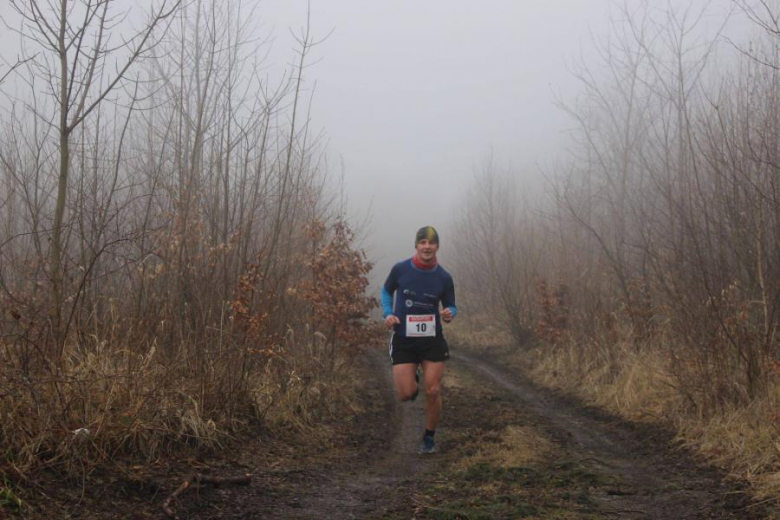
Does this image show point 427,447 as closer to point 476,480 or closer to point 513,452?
point 513,452

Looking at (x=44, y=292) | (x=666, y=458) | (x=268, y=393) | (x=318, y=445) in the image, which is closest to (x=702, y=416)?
(x=666, y=458)

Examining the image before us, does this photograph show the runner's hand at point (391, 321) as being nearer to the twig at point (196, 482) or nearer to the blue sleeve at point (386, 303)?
the blue sleeve at point (386, 303)

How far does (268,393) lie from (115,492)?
2608mm

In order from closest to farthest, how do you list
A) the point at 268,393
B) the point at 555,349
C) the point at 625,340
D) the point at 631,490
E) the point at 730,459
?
1. the point at 631,490
2. the point at 730,459
3. the point at 268,393
4. the point at 625,340
5. the point at 555,349

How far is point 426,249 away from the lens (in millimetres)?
5848

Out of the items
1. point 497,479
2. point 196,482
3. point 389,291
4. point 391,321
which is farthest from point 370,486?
point 389,291

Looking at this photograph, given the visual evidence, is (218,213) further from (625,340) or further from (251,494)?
(625,340)

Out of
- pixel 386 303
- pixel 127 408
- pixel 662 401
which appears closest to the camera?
pixel 127 408

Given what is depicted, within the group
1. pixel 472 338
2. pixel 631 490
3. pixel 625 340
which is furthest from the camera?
pixel 472 338

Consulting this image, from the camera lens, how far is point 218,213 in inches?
256

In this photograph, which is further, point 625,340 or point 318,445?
point 625,340

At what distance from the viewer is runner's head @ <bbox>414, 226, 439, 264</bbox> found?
5852mm

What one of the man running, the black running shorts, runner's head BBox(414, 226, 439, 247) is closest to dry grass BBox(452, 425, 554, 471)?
the man running

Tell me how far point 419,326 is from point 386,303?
15.2 inches
